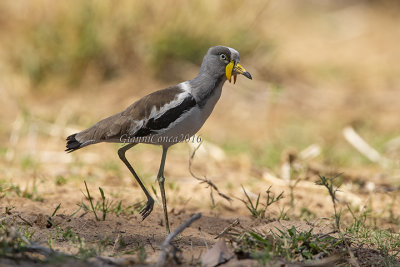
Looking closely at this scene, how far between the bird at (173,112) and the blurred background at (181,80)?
6.11 feet

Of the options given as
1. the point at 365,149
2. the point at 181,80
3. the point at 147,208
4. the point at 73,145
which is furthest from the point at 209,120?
the point at 73,145

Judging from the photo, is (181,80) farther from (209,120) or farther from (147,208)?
(147,208)

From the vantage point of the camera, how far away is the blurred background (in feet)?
19.5

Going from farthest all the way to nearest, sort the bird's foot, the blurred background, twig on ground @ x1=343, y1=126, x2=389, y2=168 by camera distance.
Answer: the blurred background
twig on ground @ x1=343, y1=126, x2=389, y2=168
the bird's foot

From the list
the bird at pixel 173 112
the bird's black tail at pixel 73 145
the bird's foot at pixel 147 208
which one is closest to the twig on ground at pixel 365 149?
the bird at pixel 173 112

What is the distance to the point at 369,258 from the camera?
10.2ft

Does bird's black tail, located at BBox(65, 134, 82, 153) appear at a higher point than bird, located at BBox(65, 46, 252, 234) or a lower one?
lower

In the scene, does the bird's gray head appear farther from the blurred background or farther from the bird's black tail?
the blurred background

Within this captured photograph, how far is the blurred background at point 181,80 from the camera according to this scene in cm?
594

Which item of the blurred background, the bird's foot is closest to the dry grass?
the blurred background

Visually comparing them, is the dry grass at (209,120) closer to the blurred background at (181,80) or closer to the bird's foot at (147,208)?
the blurred background at (181,80)

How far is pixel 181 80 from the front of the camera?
8266 mm

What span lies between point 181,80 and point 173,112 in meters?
4.94

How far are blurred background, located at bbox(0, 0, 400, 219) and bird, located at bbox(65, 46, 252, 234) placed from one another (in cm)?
186
